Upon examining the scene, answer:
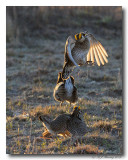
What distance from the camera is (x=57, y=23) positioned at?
28.8 ft

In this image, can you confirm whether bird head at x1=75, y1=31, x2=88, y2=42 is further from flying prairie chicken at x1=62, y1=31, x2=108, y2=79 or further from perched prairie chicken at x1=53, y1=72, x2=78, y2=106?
perched prairie chicken at x1=53, y1=72, x2=78, y2=106

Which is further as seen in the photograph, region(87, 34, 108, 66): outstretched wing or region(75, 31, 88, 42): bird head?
region(87, 34, 108, 66): outstretched wing

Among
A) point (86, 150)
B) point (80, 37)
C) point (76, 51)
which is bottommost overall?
point (86, 150)

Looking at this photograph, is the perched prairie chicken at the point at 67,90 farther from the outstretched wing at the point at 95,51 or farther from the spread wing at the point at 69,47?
the outstretched wing at the point at 95,51

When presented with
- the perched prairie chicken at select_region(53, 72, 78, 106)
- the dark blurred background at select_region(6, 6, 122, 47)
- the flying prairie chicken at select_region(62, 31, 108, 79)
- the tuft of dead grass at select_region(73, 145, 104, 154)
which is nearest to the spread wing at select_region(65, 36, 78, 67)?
the flying prairie chicken at select_region(62, 31, 108, 79)

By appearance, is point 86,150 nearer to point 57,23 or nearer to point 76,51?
point 76,51

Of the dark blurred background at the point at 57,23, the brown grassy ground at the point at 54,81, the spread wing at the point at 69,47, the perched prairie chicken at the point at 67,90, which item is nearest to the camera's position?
the spread wing at the point at 69,47

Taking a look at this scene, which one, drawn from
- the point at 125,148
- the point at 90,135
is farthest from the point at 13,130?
the point at 125,148

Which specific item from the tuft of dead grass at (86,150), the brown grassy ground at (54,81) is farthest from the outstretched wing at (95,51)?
the tuft of dead grass at (86,150)

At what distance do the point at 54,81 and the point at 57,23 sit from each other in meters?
3.06

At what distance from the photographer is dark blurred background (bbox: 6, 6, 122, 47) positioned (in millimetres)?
8398

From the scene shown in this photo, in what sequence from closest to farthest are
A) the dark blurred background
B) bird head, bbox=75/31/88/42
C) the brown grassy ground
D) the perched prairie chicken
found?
bird head, bbox=75/31/88/42 → the perched prairie chicken → the brown grassy ground → the dark blurred background

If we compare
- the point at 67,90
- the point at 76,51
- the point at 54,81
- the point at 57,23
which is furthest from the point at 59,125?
the point at 57,23

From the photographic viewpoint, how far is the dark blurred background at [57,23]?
840 cm
